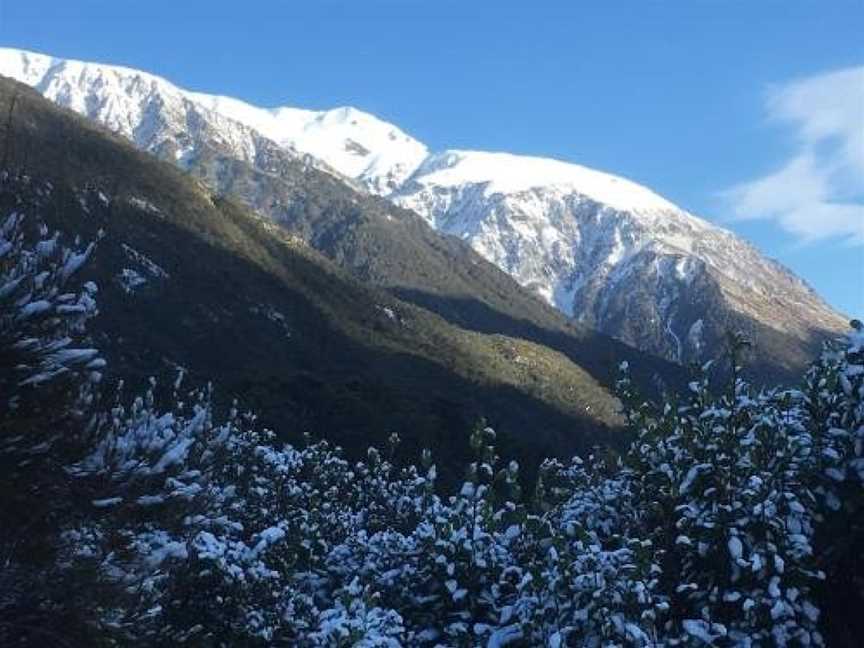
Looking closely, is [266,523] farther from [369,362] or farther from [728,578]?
[369,362]

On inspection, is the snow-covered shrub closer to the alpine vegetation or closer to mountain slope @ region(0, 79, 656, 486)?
the alpine vegetation

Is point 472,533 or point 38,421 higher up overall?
point 472,533

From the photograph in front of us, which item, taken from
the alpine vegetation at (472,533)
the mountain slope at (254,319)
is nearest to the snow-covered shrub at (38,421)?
the alpine vegetation at (472,533)

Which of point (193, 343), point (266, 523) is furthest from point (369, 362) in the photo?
point (266, 523)

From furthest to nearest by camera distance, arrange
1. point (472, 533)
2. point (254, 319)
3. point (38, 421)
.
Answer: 1. point (254, 319)
2. point (472, 533)
3. point (38, 421)

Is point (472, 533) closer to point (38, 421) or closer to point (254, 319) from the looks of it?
point (38, 421)

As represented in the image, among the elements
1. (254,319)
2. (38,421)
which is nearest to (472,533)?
(38,421)

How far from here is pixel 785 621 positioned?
7.84 metres

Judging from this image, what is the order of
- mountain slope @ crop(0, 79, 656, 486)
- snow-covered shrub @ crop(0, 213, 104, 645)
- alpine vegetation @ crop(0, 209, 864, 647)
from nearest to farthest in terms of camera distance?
snow-covered shrub @ crop(0, 213, 104, 645)
alpine vegetation @ crop(0, 209, 864, 647)
mountain slope @ crop(0, 79, 656, 486)

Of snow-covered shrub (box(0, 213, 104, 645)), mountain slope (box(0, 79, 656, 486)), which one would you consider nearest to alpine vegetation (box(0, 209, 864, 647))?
snow-covered shrub (box(0, 213, 104, 645))

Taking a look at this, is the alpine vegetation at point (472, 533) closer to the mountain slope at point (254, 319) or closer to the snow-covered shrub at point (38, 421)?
the snow-covered shrub at point (38, 421)

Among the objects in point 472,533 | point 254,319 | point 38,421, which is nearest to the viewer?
point 38,421

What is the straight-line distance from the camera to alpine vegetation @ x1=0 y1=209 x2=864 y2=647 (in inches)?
307

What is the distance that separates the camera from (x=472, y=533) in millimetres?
9438
